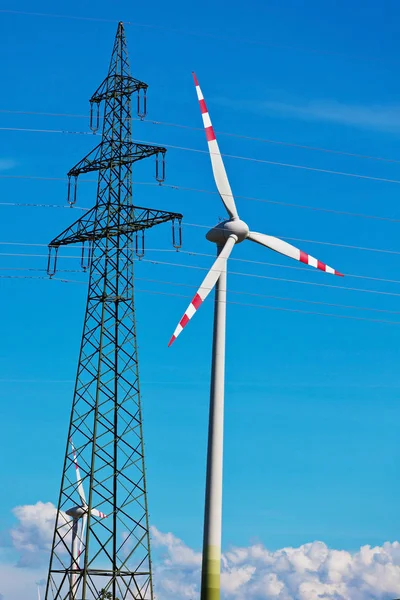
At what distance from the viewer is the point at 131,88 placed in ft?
287

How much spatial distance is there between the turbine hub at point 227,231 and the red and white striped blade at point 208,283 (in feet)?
1.17

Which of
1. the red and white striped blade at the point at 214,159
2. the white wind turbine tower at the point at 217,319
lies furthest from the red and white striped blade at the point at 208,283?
the red and white striped blade at the point at 214,159

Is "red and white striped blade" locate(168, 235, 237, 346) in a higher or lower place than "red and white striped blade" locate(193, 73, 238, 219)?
lower

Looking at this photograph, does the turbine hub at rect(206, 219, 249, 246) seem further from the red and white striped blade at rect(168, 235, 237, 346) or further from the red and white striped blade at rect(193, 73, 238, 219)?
the red and white striped blade at rect(193, 73, 238, 219)

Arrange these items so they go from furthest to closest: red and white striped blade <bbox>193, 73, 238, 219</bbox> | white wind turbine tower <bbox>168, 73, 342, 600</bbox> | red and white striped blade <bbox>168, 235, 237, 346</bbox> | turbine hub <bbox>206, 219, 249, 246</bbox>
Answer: red and white striped blade <bbox>193, 73, 238, 219</bbox>
turbine hub <bbox>206, 219, 249, 246</bbox>
red and white striped blade <bbox>168, 235, 237, 346</bbox>
white wind turbine tower <bbox>168, 73, 342, 600</bbox>

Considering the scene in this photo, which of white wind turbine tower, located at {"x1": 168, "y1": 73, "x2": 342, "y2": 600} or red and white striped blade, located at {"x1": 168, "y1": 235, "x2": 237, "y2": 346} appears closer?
white wind turbine tower, located at {"x1": 168, "y1": 73, "x2": 342, "y2": 600}

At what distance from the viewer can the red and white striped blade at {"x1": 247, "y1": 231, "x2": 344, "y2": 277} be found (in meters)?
73.9

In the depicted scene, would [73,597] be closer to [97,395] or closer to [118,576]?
[118,576]

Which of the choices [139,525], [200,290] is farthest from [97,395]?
[200,290]

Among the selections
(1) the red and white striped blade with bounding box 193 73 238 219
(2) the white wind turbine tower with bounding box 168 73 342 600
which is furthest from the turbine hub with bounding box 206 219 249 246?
(1) the red and white striped blade with bounding box 193 73 238 219

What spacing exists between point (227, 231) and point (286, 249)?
485 centimetres

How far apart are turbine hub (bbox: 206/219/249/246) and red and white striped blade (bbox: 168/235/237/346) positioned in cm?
Result: 36

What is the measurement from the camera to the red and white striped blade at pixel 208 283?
219ft

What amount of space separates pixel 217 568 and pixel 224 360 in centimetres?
1188
